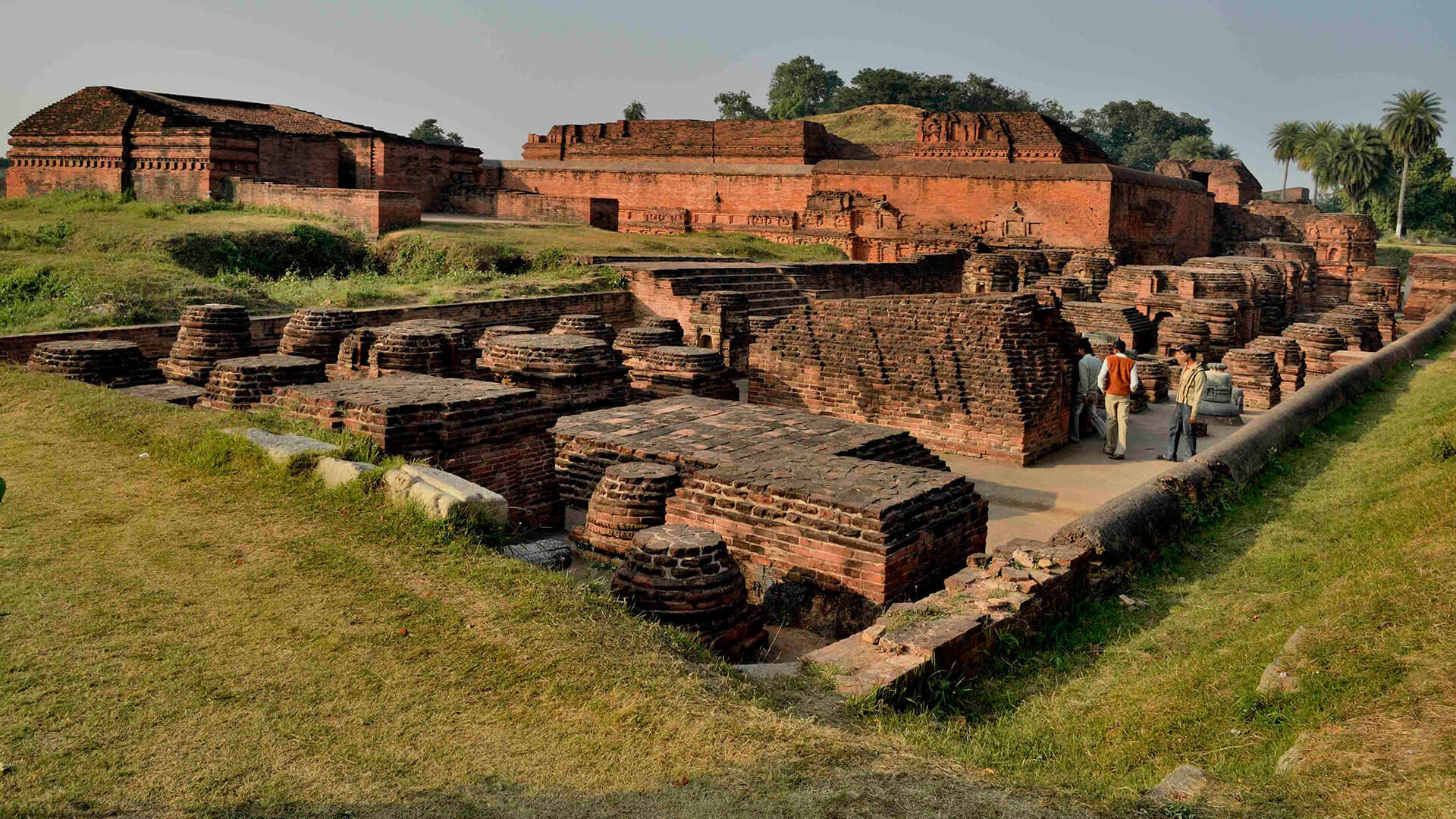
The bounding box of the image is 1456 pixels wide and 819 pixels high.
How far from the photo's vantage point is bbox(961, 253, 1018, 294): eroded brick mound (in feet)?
58.5

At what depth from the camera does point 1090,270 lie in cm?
1820

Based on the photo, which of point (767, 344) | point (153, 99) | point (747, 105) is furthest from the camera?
point (747, 105)

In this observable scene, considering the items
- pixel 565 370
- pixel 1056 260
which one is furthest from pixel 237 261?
pixel 1056 260

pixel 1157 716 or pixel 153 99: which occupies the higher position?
pixel 153 99

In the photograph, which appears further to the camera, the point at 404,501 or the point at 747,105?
the point at 747,105

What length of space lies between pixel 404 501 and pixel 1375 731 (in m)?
3.76

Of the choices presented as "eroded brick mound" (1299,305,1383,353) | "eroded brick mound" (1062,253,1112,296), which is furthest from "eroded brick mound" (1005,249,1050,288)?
"eroded brick mound" (1299,305,1383,353)

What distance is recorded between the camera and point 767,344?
453 inches

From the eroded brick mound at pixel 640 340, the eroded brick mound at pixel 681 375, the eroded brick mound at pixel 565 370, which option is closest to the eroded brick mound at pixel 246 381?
the eroded brick mound at pixel 565 370

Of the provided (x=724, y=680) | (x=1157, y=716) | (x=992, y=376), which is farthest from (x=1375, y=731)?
(x=992, y=376)

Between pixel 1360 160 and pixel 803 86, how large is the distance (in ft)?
99.4

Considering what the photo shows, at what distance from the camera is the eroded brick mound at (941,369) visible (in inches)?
383

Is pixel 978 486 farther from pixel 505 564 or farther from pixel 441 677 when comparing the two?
pixel 441 677

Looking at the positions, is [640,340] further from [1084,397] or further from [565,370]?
[1084,397]
